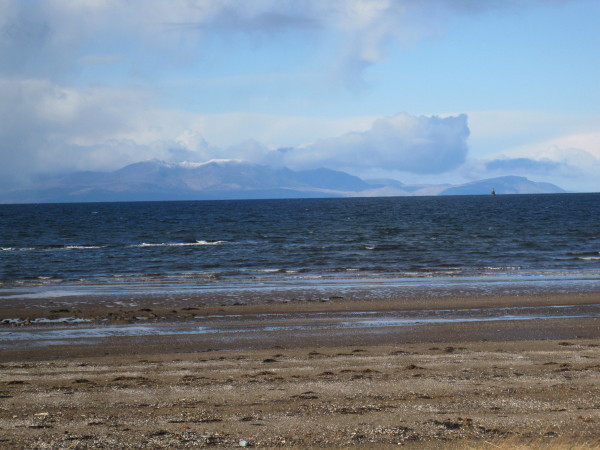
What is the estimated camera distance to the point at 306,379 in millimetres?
11211

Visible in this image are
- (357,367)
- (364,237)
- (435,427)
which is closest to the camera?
(435,427)

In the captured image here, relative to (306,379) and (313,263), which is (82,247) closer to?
(313,263)

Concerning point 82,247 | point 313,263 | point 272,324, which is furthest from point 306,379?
point 82,247

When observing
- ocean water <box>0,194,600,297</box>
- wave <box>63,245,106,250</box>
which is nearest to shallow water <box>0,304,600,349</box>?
ocean water <box>0,194,600,297</box>

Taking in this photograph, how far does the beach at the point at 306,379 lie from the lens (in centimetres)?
846

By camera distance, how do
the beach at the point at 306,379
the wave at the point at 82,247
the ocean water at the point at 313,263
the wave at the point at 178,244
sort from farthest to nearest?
1. the wave at the point at 178,244
2. the wave at the point at 82,247
3. the ocean water at the point at 313,263
4. the beach at the point at 306,379

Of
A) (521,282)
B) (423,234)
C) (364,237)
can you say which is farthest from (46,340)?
Answer: (423,234)

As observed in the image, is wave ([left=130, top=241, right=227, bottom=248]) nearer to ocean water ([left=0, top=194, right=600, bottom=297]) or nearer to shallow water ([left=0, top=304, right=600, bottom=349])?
ocean water ([left=0, top=194, right=600, bottom=297])

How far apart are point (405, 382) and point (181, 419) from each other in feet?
12.4

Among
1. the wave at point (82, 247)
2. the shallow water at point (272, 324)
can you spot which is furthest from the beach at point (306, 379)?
the wave at point (82, 247)

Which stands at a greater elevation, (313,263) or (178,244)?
(178,244)

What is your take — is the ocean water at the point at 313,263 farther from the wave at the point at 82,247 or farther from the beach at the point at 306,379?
the beach at the point at 306,379

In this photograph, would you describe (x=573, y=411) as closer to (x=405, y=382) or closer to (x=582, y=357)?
(x=405, y=382)

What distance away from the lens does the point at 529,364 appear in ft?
40.3
